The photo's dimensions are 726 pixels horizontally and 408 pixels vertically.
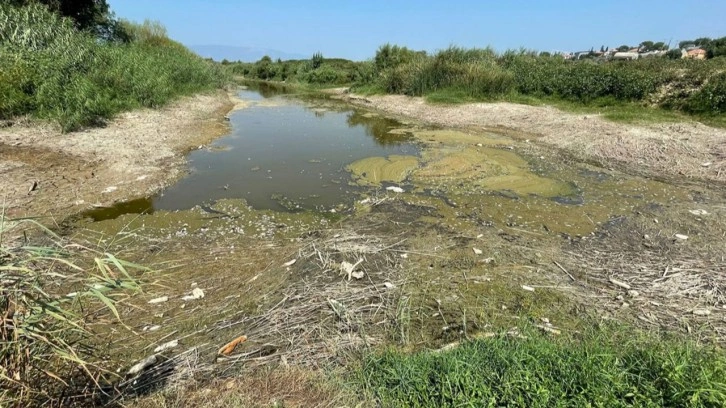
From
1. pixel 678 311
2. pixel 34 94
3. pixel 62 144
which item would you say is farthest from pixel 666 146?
pixel 34 94

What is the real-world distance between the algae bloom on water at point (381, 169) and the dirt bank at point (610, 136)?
463cm

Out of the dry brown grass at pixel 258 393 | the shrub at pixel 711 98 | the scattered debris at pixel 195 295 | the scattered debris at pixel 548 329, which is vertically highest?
the shrub at pixel 711 98

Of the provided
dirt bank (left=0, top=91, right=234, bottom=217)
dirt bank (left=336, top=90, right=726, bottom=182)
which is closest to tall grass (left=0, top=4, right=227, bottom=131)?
dirt bank (left=0, top=91, right=234, bottom=217)

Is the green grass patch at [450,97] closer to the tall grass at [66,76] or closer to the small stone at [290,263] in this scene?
the tall grass at [66,76]

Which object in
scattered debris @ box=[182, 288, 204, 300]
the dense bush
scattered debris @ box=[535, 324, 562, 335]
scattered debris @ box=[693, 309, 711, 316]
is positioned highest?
the dense bush

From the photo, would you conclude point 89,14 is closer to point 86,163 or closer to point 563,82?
point 86,163

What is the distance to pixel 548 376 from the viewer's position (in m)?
2.38

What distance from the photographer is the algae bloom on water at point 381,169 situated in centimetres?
786

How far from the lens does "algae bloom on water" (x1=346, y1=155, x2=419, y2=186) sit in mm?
7863

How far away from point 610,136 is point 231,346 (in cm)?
1138

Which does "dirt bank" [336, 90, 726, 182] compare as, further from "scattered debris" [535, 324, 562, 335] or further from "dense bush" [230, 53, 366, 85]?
"dense bush" [230, 53, 366, 85]

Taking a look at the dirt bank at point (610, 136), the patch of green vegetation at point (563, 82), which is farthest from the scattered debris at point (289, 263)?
the patch of green vegetation at point (563, 82)

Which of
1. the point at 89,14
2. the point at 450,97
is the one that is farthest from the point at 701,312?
the point at 89,14

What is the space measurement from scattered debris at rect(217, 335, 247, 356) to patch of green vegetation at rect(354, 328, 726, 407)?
105 cm
